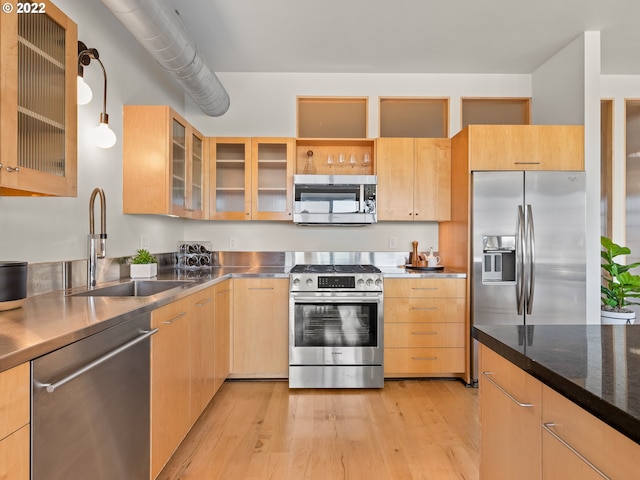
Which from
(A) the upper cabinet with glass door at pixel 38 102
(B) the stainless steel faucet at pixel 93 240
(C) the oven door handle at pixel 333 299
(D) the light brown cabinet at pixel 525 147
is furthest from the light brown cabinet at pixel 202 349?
(D) the light brown cabinet at pixel 525 147

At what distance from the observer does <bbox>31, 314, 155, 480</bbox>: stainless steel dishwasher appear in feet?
3.38

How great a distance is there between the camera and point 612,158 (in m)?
3.80

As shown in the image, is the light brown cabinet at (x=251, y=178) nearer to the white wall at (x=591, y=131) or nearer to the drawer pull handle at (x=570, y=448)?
the white wall at (x=591, y=131)

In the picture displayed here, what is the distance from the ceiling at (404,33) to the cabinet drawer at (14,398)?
2.52m

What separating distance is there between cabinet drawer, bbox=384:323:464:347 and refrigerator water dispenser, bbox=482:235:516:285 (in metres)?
0.49

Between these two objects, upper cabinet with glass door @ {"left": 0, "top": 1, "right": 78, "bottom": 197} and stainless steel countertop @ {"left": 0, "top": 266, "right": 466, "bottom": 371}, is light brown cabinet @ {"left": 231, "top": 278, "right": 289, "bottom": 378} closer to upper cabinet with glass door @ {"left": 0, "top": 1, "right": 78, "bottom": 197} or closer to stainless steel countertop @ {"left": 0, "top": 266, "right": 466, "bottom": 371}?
stainless steel countertop @ {"left": 0, "top": 266, "right": 466, "bottom": 371}

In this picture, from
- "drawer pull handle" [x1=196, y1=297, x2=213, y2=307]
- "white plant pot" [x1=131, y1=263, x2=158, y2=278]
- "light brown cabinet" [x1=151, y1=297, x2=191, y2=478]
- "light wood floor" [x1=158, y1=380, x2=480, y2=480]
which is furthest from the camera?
"white plant pot" [x1=131, y1=263, x2=158, y2=278]

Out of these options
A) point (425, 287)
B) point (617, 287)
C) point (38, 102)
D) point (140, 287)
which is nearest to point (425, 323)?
point (425, 287)

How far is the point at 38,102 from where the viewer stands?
141cm

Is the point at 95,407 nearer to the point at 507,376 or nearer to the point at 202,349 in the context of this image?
the point at 202,349

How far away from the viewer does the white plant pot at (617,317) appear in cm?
331

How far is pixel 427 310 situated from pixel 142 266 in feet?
7.21

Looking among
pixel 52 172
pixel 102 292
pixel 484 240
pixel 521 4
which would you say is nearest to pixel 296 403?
pixel 102 292

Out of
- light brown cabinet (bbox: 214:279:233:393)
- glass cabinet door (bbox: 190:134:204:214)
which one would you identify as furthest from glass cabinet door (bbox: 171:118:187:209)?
light brown cabinet (bbox: 214:279:233:393)
